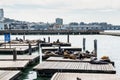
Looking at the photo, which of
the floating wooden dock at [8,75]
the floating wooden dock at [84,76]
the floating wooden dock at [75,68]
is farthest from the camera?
the floating wooden dock at [75,68]

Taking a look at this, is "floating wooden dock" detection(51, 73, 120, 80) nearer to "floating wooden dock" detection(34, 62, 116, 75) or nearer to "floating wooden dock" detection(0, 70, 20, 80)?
"floating wooden dock" detection(34, 62, 116, 75)

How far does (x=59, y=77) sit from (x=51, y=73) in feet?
13.6

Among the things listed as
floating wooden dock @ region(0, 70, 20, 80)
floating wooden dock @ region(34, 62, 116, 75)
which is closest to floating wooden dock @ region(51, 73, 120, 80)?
floating wooden dock @ region(34, 62, 116, 75)

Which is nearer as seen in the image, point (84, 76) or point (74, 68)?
point (84, 76)

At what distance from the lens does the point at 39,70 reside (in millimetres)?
29719

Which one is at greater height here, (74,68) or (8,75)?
(74,68)

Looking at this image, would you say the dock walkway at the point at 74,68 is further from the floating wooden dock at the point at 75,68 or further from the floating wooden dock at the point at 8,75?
the floating wooden dock at the point at 8,75

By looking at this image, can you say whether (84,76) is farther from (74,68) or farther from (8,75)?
(8,75)

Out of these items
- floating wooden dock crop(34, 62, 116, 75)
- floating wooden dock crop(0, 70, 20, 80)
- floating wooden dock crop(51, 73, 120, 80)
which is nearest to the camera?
floating wooden dock crop(51, 73, 120, 80)

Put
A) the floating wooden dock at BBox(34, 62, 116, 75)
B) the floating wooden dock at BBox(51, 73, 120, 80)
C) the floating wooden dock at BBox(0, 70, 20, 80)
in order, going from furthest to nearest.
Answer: the floating wooden dock at BBox(34, 62, 116, 75) → the floating wooden dock at BBox(0, 70, 20, 80) → the floating wooden dock at BBox(51, 73, 120, 80)

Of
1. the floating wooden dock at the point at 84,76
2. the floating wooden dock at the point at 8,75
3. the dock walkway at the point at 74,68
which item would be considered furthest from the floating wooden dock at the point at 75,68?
the floating wooden dock at the point at 8,75

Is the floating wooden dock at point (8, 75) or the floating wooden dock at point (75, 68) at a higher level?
the floating wooden dock at point (75, 68)

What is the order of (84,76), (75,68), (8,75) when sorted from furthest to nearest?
(75,68) < (8,75) < (84,76)

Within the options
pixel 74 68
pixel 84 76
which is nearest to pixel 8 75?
pixel 84 76
